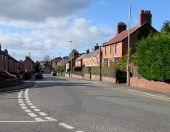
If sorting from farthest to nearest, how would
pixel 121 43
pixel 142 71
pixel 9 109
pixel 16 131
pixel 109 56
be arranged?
1. pixel 109 56
2. pixel 121 43
3. pixel 142 71
4. pixel 9 109
5. pixel 16 131

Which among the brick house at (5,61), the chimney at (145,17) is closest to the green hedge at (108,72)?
the chimney at (145,17)

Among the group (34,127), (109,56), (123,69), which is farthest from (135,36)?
(34,127)

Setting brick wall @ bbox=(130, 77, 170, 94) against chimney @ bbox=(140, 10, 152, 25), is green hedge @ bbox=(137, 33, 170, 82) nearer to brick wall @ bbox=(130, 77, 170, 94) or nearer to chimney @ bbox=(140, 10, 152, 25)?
brick wall @ bbox=(130, 77, 170, 94)

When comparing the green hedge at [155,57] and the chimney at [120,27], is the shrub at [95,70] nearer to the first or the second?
the chimney at [120,27]

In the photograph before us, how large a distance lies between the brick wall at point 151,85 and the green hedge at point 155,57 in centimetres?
44

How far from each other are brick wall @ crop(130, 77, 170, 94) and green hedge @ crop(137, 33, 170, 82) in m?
0.44

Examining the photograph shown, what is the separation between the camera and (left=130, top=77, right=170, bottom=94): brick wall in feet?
104

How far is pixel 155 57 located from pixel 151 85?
10.7ft

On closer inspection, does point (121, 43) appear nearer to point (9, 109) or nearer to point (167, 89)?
point (167, 89)

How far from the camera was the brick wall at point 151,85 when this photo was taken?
3156 cm

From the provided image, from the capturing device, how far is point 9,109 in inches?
674

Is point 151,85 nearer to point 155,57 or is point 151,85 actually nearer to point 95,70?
point 155,57

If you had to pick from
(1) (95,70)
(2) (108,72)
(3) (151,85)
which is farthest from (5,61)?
(3) (151,85)

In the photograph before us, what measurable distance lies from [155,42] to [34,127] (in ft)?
73.1
